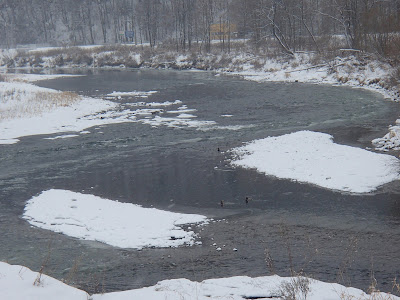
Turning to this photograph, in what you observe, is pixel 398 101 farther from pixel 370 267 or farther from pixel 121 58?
pixel 121 58

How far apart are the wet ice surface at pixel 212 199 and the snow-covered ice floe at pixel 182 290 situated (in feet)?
4.29

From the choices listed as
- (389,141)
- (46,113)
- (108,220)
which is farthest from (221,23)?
(108,220)

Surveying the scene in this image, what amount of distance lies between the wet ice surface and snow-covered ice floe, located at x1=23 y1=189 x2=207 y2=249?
40 centimetres

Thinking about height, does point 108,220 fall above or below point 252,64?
below

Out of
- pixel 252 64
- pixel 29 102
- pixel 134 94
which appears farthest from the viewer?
pixel 252 64

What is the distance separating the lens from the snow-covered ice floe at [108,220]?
11195mm

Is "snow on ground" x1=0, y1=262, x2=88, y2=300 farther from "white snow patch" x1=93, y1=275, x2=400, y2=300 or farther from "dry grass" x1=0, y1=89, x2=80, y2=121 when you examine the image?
"dry grass" x1=0, y1=89, x2=80, y2=121

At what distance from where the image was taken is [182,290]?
7094 millimetres

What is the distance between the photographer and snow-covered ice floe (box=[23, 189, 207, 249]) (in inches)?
441

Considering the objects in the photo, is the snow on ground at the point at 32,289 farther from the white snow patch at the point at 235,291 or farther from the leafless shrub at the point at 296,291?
the leafless shrub at the point at 296,291

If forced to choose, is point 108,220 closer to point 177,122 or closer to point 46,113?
point 177,122

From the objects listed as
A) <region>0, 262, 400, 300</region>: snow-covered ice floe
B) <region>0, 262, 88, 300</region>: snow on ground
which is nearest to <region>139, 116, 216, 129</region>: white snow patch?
<region>0, 262, 400, 300</region>: snow-covered ice floe

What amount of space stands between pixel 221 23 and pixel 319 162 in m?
71.2

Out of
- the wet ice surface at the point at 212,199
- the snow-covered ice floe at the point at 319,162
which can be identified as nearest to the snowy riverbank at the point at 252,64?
the snow-covered ice floe at the point at 319,162
